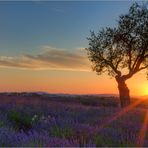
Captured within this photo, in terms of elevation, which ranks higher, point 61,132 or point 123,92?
point 123,92

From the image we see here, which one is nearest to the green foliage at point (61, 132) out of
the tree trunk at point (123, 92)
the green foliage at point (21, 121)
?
the green foliage at point (21, 121)

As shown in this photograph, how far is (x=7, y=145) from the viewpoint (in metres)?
6.35

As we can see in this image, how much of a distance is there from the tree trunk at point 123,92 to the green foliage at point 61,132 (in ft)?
67.3

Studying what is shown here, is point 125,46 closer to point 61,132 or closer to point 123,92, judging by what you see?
point 123,92

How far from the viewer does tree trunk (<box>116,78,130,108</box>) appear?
29375mm

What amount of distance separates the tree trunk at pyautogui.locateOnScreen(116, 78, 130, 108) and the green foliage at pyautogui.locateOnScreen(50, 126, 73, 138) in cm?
2052

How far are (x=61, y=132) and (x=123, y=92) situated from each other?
2132 cm

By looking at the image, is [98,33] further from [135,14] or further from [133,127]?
[133,127]

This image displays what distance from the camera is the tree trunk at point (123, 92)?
96.4 ft

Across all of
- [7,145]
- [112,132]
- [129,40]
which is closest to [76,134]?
[112,132]

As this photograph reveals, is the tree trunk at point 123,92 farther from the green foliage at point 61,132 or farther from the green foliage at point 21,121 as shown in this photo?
the green foliage at point 61,132

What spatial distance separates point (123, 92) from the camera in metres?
29.7

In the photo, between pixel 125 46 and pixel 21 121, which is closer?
pixel 21 121

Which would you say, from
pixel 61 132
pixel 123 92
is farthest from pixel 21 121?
pixel 123 92
